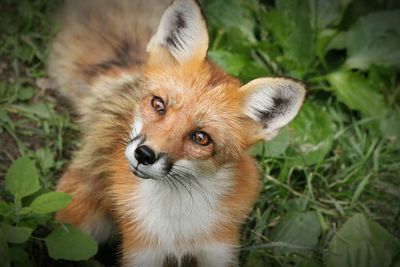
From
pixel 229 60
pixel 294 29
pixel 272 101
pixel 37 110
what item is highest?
pixel 294 29


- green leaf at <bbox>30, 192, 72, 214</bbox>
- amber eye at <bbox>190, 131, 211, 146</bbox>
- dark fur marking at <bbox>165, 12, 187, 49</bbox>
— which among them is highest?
dark fur marking at <bbox>165, 12, 187, 49</bbox>

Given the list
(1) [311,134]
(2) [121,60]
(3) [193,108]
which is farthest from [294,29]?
(3) [193,108]

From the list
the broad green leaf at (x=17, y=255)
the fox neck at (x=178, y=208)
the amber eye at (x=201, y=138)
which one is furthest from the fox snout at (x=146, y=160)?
the broad green leaf at (x=17, y=255)

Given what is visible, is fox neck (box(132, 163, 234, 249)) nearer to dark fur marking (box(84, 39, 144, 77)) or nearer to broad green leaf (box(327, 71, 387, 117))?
dark fur marking (box(84, 39, 144, 77))

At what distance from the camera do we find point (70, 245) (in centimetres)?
352

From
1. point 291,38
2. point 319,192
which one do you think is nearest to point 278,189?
point 319,192

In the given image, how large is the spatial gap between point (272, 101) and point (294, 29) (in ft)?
6.12

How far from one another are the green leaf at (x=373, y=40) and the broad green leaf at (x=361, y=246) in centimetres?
160

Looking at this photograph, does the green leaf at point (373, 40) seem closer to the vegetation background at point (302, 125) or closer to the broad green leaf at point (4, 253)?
the vegetation background at point (302, 125)

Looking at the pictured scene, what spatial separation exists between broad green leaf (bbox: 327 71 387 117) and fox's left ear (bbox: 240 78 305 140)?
5.99 ft

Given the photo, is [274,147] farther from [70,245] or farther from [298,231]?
[70,245]

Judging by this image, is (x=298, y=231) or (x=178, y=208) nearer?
(x=178, y=208)

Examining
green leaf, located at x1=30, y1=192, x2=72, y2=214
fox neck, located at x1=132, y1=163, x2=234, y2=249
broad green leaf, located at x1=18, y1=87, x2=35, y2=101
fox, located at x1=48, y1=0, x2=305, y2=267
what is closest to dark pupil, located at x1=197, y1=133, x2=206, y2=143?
fox, located at x1=48, y1=0, x2=305, y2=267

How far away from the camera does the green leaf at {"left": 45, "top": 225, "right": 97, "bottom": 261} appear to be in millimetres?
3461
